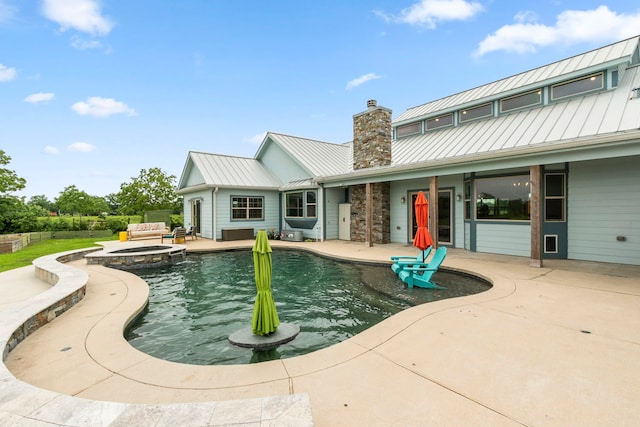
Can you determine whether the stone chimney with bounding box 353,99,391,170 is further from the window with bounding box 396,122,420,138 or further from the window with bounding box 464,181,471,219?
the window with bounding box 464,181,471,219

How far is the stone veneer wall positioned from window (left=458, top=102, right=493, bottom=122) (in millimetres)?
4429

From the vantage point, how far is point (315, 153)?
16.6 metres

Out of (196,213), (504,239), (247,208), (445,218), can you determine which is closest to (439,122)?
(445,218)

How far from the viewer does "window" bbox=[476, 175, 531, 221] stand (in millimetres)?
9367

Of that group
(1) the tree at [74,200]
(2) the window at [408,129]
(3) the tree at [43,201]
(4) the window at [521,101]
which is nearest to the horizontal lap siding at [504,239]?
(4) the window at [521,101]

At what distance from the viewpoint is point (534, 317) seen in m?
4.34

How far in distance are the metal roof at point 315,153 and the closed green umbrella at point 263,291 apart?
415 inches

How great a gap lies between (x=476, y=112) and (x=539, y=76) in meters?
2.51

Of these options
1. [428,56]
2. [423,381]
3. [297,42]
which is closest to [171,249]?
[423,381]

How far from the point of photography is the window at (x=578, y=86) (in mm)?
9828

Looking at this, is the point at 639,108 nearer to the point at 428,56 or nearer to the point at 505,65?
the point at 428,56

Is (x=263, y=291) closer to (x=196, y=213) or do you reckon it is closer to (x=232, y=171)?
(x=232, y=171)

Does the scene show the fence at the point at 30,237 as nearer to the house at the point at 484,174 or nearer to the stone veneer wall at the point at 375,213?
the house at the point at 484,174

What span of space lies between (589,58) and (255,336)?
588 inches
